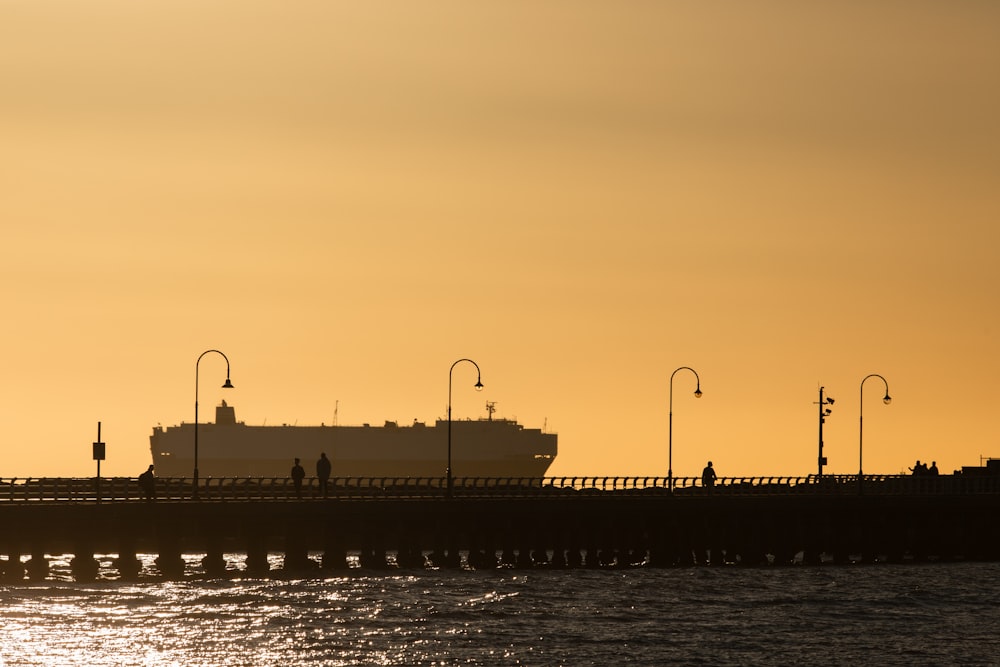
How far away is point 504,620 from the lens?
69.3 metres

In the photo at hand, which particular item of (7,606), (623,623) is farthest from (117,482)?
(623,623)

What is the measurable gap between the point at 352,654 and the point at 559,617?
11910 mm

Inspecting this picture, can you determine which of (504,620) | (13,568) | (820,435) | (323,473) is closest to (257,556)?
(323,473)

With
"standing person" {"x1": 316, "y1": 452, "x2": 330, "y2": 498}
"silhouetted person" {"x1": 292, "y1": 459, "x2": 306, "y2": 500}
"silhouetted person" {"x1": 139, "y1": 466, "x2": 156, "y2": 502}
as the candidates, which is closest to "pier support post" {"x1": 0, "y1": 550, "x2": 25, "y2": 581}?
"silhouetted person" {"x1": 139, "y1": 466, "x2": 156, "y2": 502}

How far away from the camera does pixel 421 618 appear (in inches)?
2731

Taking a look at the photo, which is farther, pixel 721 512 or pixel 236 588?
pixel 721 512

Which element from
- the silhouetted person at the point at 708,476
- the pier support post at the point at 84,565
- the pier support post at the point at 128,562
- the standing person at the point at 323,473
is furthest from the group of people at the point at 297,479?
the silhouetted person at the point at 708,476

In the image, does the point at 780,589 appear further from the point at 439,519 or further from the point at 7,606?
the point at 7,606

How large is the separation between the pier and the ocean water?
173 centimetres

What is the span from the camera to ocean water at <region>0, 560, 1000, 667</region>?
60750 mm

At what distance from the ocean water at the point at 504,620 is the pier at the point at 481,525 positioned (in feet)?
5.69

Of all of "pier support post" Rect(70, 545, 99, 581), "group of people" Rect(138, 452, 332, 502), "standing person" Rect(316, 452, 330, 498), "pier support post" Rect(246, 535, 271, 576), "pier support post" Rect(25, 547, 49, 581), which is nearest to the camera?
"pier support post" Rect(70, 545, 99, 581)

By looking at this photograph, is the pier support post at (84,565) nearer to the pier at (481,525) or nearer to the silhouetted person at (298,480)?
the pier at (481,525)

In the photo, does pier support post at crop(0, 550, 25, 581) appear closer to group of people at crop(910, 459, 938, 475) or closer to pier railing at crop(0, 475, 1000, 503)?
pier railing at crop(0, 475, 1000, 503)
